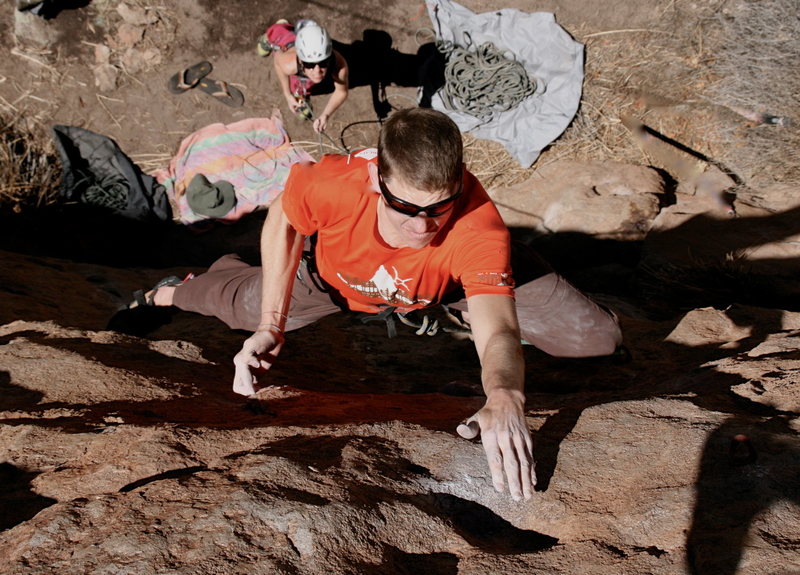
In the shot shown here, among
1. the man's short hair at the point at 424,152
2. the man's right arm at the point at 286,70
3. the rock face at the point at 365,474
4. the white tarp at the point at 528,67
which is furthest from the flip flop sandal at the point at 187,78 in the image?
the man's short hair at the point at 424,152

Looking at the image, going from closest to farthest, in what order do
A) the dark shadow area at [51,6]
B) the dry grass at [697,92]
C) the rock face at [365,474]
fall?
the rock face at [365,474]
the dry grass at [697,92]
the dark shadow area at [51,6]

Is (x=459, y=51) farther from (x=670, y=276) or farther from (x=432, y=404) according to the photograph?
(x=432, y=404)

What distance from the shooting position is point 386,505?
5.89 feet

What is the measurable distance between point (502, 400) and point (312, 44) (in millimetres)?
4101

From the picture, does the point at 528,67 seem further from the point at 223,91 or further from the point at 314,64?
the point at 223,91

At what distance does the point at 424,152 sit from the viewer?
2.07 metres

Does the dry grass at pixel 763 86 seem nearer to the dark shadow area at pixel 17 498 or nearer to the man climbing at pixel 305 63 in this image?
the man climbing at pixel 305 63

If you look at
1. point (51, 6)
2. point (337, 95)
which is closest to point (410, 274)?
point (337, 95)

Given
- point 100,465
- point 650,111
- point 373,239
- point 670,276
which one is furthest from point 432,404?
point 650,111

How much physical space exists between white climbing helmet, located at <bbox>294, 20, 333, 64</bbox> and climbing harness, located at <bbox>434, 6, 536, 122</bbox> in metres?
1.39

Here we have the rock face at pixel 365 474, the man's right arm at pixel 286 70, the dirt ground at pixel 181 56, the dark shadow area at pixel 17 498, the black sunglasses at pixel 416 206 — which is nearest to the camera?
the rock face at pixel 365 474

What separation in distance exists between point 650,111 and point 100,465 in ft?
18.1

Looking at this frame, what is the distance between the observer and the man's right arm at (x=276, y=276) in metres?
2.63

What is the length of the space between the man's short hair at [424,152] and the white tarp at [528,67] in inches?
151
